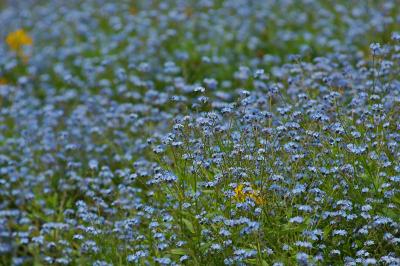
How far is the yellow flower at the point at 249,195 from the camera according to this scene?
14.6 feet

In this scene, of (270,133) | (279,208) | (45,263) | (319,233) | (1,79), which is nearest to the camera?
(319,233)

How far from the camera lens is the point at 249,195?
4.48 metres

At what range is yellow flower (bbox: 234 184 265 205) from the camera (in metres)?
4.44

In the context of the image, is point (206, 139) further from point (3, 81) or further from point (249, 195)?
point (3, 81)

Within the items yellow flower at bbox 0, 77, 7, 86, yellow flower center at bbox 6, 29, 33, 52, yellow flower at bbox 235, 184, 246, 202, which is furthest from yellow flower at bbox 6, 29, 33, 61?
yellow flower at bbox 235, 184, 246, 202

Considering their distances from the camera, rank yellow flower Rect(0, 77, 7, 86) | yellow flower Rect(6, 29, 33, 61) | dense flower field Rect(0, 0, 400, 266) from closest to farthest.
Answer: dense flower field Rect(0, 0, 400, 266) < yellow flower Rect(0, 77, 7, 86) < yellow flower Rect(6, 29, 33, 61)

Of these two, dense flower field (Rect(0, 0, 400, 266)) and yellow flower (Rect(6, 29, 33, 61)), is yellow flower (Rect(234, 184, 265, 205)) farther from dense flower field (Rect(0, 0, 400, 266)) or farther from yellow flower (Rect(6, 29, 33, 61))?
yellow flower (Rect(6, 29, 33, 61))

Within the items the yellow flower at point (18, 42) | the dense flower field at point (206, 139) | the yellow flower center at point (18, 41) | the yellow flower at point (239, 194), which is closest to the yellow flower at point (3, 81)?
the dense flower field at point (206, 139)

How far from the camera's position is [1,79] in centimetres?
884

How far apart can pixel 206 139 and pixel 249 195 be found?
1.97ft

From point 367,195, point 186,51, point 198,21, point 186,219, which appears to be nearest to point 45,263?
point 186,219

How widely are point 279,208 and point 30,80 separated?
16.7 feet

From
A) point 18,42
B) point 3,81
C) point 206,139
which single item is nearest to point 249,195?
point 206,139

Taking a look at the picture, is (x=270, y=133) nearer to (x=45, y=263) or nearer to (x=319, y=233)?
(x=319, y=233)
